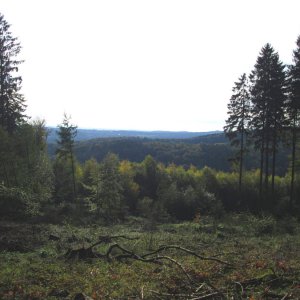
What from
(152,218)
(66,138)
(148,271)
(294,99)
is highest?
(294,99)

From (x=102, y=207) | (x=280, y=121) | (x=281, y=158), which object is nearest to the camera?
(x=280, y=121)

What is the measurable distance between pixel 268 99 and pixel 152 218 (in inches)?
665

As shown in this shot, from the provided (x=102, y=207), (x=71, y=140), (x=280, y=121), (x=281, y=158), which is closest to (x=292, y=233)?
(x=280, y=121)

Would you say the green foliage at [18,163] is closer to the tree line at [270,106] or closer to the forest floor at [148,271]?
the forest floor at [148,271]

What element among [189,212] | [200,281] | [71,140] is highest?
[71,140]

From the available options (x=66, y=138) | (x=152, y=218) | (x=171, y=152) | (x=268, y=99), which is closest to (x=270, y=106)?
(x=268, y=99)

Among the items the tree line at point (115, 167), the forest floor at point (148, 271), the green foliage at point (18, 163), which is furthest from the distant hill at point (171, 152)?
the forest floor at point (148, 271)

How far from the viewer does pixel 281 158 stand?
9606cm

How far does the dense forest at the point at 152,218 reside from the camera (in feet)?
38.3

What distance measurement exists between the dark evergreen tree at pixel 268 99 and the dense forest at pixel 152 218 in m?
0.10

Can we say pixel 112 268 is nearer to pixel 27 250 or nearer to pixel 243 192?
pixel 27 250

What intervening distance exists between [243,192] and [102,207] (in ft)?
63.2

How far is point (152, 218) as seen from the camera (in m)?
35.0

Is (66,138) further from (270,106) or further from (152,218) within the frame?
(270,106)
